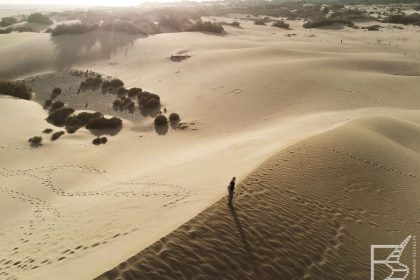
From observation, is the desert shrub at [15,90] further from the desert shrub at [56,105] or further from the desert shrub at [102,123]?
the desert shrub at [102,123]

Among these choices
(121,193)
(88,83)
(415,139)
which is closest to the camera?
(121,193)

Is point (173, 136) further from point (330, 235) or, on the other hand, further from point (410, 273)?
point (410, 273)

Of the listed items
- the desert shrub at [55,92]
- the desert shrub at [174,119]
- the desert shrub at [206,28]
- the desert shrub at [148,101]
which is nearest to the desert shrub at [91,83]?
the desert shrub at [55,92]

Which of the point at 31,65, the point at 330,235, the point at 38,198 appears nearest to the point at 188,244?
the point at 330,235

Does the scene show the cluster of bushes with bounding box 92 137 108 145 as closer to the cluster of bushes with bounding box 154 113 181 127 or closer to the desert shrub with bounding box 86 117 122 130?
the desert shrub with bounding box 86 117 122 130

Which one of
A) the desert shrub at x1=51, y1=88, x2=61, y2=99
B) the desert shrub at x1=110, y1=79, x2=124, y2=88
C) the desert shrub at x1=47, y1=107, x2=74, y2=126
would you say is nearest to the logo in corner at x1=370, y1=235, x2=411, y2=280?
the desert shrub at x1=47, y1=107, x2=74, y2=126

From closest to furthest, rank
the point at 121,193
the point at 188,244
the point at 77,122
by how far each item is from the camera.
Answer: the point at 188,244 < the point at 121,193 < the point at 77,122
